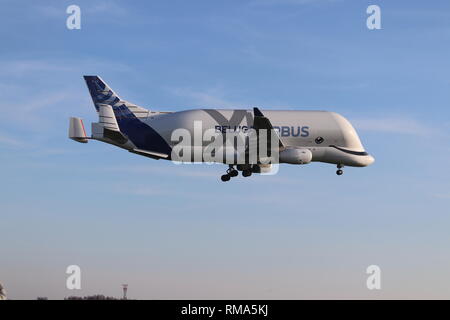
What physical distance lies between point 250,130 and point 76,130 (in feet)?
64.4

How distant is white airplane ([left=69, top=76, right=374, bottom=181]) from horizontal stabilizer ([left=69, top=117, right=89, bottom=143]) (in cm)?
283

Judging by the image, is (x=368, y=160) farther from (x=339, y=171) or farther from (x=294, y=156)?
(x=294, y=156)

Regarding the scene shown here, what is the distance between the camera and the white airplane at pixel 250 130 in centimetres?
8294

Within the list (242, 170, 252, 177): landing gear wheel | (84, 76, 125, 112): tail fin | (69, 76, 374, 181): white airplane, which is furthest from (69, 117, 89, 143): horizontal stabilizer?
(242, 170, 252, 177): landing gear wheel

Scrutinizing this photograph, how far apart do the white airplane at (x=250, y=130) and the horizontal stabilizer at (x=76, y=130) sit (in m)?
2.83

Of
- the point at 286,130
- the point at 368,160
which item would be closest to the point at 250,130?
the point at 286,130

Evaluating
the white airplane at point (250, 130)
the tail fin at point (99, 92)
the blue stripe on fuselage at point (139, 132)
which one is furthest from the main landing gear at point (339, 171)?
the tail fin at point (99, 92)

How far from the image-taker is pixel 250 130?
275ft

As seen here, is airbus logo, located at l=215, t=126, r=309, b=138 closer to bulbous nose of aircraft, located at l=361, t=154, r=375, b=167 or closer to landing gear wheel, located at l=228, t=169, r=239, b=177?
landing gear wheel, located at l=228, t=169, r=239, b=177

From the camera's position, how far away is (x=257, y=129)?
79.1 metres
